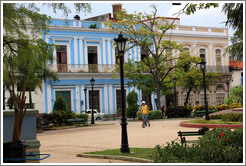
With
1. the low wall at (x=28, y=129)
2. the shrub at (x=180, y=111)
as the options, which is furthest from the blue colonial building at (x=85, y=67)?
the low wall at (x=28, y=129)

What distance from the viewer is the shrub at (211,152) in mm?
8430

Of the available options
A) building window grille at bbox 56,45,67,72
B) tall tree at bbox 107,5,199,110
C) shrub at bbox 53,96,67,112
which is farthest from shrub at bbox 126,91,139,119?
building window grille at bbox 56,45,67,72

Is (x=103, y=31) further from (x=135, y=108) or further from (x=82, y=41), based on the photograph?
(x=135, y=108)

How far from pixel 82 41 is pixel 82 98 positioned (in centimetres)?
484

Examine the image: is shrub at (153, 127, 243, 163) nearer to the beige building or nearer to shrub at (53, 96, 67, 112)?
shrub at (53, 96, 67, 112)

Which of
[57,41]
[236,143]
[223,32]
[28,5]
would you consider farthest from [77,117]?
[223,32]

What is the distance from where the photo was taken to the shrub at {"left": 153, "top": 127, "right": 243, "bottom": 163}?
8.43m

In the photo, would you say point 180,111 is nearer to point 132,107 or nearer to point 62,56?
point 132,107

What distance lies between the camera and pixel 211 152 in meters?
8.70

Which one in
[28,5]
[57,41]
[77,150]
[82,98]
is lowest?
[77,150]

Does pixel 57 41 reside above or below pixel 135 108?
above

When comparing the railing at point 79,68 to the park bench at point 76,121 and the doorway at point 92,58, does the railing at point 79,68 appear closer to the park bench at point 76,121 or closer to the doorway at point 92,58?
the doorway at point 92,58

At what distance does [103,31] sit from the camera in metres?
39.6

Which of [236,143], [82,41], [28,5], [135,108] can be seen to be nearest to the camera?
[236,143]
